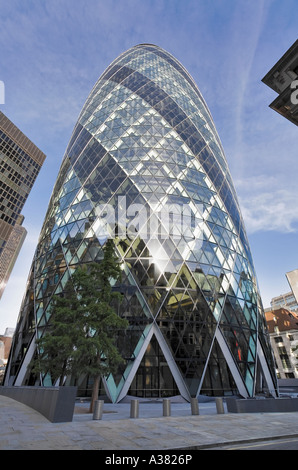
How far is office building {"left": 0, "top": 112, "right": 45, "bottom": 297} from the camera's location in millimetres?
82300

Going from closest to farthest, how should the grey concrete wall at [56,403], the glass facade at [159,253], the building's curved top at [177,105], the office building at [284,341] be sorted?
the grey concrete wall at [56,403] < the glass facade at [159,253] < the building's curved top at [177,105] < the office building at [284,341]

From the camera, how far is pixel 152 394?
59.6 feet

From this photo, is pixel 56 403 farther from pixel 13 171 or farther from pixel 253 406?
pixel 13 171

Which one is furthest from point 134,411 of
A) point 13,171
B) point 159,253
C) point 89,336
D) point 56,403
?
point 13,171

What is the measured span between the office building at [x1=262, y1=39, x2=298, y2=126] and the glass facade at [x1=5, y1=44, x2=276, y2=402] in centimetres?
1278

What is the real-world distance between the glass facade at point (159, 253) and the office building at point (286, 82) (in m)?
12.8

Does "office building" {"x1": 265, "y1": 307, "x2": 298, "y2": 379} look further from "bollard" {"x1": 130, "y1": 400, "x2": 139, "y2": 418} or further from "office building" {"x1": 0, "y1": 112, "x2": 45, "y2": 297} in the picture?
"office building" {"x1": 0, "y1": 112, "x2": 45, "y2": 297}

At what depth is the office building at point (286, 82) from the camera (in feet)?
43.0

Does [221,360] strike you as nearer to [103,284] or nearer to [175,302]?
[175,302]

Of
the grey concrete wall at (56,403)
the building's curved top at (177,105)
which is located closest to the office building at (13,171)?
the building's curved top at (177,105)

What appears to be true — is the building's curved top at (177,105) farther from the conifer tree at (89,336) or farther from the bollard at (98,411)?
the bollard at (98,411)

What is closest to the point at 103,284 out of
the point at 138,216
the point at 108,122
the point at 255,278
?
the point at 138,216

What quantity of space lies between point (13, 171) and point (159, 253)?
286 ft

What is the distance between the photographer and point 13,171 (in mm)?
88938
